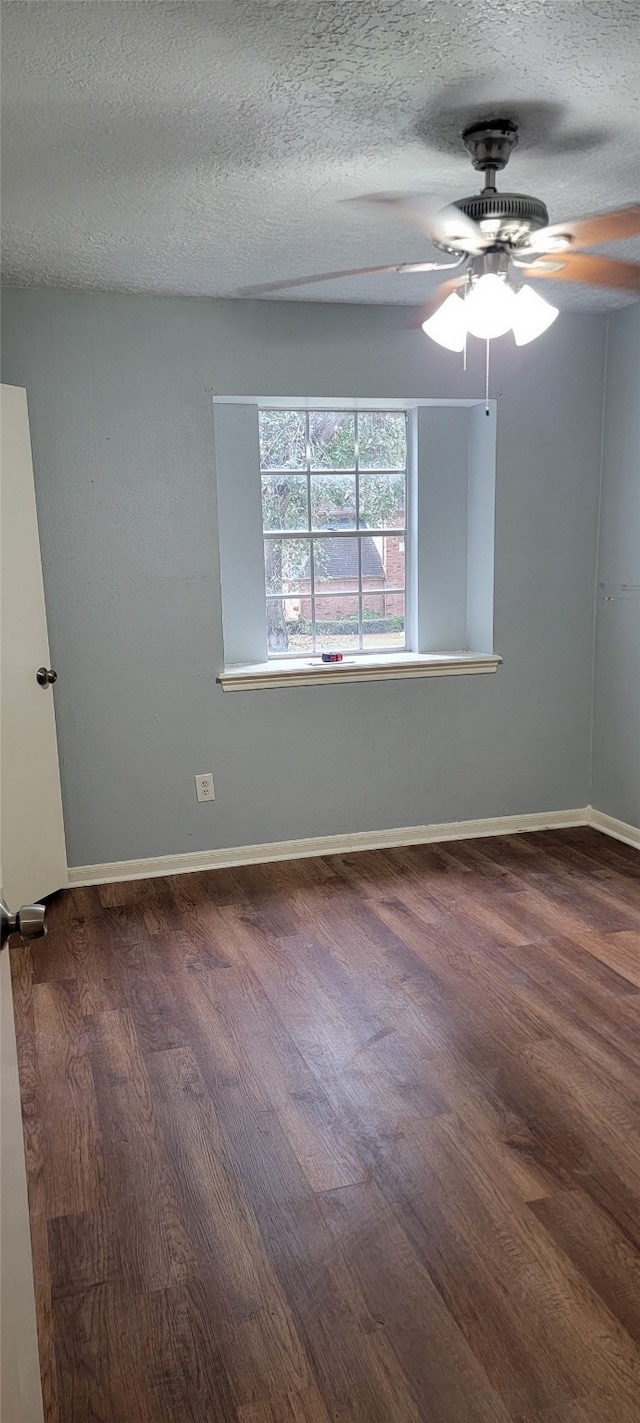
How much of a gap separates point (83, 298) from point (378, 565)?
5.56 ft

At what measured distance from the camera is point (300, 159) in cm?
230

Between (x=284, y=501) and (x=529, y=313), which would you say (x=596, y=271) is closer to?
(x=529, y=313)

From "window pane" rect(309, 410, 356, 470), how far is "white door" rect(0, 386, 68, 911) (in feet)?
4.35

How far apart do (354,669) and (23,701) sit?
4.62ft

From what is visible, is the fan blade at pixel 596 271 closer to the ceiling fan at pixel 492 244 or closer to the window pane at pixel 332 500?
the ceiling fan at pixel 492 244

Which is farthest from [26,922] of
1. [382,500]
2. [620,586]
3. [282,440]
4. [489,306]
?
[620,586]

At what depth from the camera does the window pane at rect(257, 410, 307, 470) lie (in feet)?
13.6

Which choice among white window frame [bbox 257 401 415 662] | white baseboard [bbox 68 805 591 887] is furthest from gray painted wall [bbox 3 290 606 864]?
white window frame [bbox 257 401 415 662]

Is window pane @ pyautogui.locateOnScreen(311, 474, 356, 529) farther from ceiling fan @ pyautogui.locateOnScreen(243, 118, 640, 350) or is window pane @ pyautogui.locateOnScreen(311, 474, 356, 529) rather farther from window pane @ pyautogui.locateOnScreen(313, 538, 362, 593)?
ceiling fan @ pyautogui.locateOnScreen(243, 118, 640, 350)

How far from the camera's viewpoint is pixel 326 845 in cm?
419

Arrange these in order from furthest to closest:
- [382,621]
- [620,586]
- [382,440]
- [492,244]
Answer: [382,621], [382,440], [620,586], [492,244]

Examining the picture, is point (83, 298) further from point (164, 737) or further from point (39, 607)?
point (164, 737)

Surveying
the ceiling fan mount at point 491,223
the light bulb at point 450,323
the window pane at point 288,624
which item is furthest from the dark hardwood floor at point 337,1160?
the ceiling fan mount at point 491,223

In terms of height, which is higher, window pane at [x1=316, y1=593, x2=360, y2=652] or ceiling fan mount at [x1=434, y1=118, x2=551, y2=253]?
ceiling fan mount at [x1=434, y1=118, x2=551, y2=253]
